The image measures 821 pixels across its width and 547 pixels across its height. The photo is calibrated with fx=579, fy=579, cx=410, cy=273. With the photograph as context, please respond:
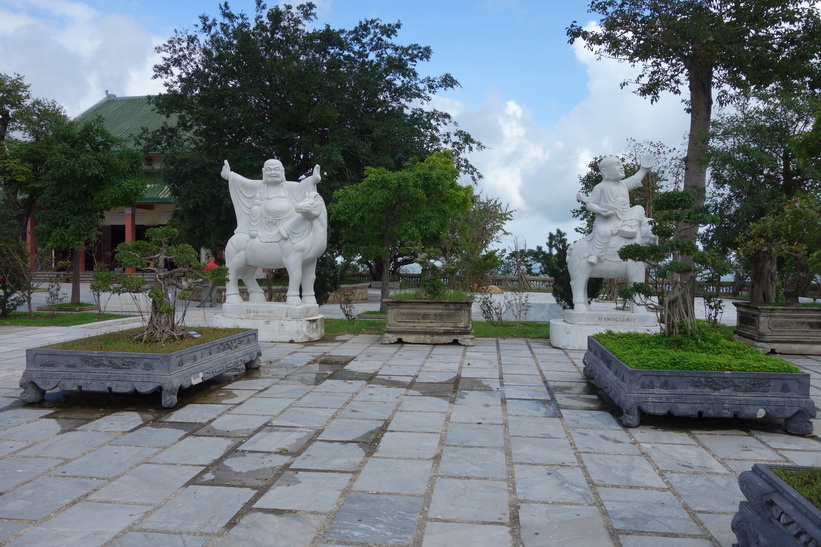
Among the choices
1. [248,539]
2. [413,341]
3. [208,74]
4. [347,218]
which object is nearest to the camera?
[248,539]

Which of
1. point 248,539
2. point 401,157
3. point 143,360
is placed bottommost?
point 248,539

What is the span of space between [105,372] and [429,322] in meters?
4.42

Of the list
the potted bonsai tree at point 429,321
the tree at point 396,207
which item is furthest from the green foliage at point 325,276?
the potted bonsai tree at point 429,321

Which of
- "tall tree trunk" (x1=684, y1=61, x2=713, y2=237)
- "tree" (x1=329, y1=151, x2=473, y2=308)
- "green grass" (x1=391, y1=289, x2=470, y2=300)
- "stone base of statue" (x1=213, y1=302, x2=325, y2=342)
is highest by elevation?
"tall tree trunk" (x1=684, y1=61, x2=713, y2=237)

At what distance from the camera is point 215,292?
1498cm

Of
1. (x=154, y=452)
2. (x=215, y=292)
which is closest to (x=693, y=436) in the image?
(x=154, y=452)

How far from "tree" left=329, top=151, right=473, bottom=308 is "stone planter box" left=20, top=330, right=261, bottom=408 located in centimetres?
538

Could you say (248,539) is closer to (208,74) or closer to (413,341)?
(413,341)

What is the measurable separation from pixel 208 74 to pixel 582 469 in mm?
13378

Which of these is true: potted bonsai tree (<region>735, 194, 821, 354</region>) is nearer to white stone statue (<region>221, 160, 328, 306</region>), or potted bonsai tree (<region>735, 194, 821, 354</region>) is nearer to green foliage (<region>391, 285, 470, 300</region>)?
green foliage (<region>391, 285, 470, 300</region>)

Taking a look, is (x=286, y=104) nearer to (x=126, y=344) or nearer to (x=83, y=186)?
(x=83, y=186)

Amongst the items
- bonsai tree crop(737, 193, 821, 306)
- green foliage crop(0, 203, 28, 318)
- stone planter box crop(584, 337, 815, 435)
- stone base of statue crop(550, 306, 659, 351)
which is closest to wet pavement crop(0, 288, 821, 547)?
stone planter box crop(584, 337, 815, 435)

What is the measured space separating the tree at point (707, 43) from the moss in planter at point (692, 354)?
5.39 m

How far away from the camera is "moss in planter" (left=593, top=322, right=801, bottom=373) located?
4.23 meters
